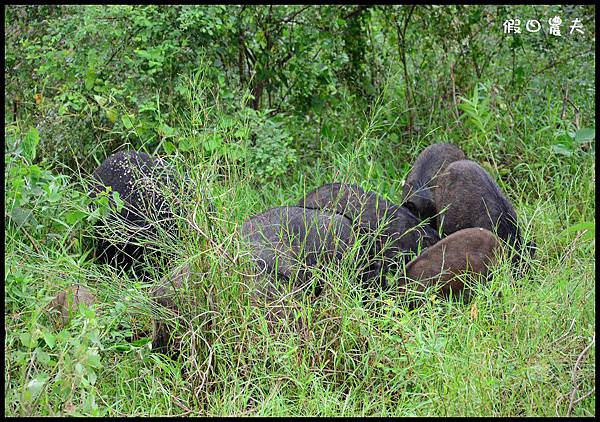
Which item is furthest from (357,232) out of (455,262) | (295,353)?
(295,353)

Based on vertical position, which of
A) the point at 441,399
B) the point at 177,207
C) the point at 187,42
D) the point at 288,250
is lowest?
the point at 441,399

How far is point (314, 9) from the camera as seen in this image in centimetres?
574

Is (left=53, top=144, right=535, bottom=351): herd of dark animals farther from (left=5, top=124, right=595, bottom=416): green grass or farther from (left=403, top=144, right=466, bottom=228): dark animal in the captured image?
(left=5, top=124, right=595, bottom=416): green grass

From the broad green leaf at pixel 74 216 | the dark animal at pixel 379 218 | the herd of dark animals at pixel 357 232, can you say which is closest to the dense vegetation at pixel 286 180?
the broad green leaf at pixel 74 216

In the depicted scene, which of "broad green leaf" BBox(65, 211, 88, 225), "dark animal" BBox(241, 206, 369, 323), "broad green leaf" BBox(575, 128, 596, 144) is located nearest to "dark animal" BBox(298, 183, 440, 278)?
"dark animal" BBox(241, 206, 369, 323)

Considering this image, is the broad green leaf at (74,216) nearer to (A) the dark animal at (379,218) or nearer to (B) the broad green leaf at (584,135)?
(A) the dark animal at (379,218)

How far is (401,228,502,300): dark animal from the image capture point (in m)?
3.86

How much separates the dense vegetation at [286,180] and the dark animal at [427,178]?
0.94 ft

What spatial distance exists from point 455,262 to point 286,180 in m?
1.78

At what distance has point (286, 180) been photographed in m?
5.41

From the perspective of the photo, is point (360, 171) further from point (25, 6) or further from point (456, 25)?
point (25, 6)

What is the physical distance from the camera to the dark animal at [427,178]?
4609 millimetres

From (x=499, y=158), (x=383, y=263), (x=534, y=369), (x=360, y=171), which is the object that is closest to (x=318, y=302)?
(x=383, y=263)

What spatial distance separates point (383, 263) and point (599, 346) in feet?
3.56
